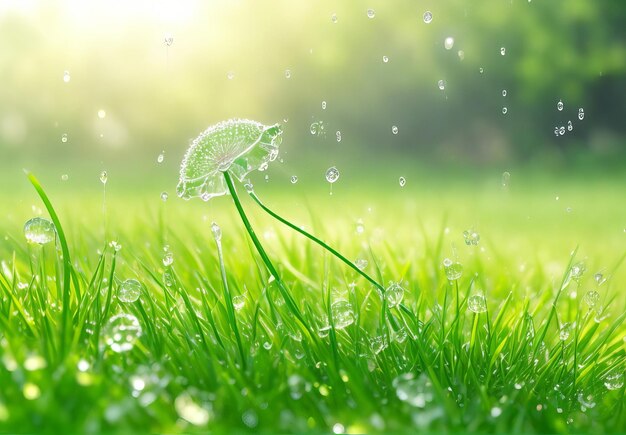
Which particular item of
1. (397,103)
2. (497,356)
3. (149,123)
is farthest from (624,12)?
(497,356)

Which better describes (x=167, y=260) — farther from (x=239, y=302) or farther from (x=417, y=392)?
(x=417, y=392)

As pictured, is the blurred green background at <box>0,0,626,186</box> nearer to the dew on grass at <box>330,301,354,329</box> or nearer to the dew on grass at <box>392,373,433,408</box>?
the dew on grass at <box>330,301,354,329</box>

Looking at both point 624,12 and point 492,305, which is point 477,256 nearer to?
point 492,305

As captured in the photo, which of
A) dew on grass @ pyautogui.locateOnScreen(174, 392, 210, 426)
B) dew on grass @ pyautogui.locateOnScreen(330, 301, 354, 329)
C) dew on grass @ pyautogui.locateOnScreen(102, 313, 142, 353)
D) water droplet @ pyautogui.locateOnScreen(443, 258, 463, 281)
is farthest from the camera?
water droplet @ pyautogui.locateOnScreen(443, 258, 463, 281)

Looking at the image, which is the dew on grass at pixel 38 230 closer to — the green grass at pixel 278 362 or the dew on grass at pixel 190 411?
the green grass at pixel 278 362

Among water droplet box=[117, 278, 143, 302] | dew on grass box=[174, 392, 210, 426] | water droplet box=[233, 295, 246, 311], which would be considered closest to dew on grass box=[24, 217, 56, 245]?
water droplet box=[117, 278, 143, 302]
